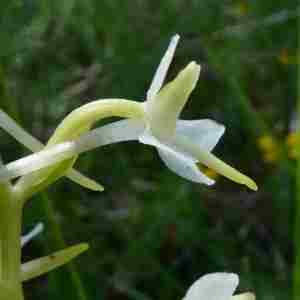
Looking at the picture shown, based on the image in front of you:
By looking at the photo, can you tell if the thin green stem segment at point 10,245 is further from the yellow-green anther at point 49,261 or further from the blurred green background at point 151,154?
the blurred green background at point 151,154

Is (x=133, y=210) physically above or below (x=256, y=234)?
above

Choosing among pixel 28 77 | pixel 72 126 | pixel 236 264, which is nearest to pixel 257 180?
pixel 236 264

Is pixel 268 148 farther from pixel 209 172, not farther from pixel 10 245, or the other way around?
pixel 10 245

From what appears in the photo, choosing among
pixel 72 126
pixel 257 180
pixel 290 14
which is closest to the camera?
pixel 72 126

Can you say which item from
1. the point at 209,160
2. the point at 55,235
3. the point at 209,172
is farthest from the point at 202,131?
the point at 209,172

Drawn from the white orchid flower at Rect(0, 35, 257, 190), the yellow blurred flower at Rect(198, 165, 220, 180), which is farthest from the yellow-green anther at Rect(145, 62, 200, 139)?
the yellow blurred flower at Rect(198, 165, 220, 180)

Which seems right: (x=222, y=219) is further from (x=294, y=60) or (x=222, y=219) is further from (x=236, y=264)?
(x=294, y=60)
